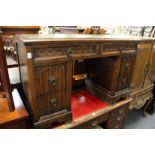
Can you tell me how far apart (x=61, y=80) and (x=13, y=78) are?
635 millimetres

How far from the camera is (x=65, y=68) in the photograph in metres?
0.88

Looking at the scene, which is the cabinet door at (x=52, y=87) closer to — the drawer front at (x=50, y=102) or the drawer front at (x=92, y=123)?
the drawer front at (x=50, y=102)

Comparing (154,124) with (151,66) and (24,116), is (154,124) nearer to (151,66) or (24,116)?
(151,66)

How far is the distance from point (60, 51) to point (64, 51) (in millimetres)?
28

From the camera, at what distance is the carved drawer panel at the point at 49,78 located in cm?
80

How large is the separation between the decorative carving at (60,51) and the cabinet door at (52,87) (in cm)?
7

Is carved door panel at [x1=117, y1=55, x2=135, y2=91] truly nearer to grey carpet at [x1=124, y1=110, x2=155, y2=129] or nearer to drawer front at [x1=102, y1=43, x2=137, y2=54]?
drawer front at [x1=102, y1=43, x2=137, y2=54]

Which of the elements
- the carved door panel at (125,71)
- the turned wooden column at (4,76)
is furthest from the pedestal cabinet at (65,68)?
the turned wooden column at (4,76)

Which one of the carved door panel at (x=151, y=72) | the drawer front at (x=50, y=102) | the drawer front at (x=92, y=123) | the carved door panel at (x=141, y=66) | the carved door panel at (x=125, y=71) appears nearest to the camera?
the drawer front at (x=50, y=102)

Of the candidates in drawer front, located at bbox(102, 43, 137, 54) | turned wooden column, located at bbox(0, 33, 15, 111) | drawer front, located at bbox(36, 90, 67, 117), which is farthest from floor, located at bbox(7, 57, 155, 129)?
turned wooden column, located at bbox(0, 33, 15, 111)

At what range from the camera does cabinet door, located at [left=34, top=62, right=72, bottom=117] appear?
0.82 metres

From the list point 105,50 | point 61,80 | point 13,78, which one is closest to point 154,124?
point 105,50

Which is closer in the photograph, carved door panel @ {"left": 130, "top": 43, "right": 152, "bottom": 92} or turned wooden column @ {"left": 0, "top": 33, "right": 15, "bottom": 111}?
turned wooden column @ {"left": 0, "top": 33, "right": 15, "bottom": 111}

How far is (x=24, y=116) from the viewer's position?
2.90 ft
